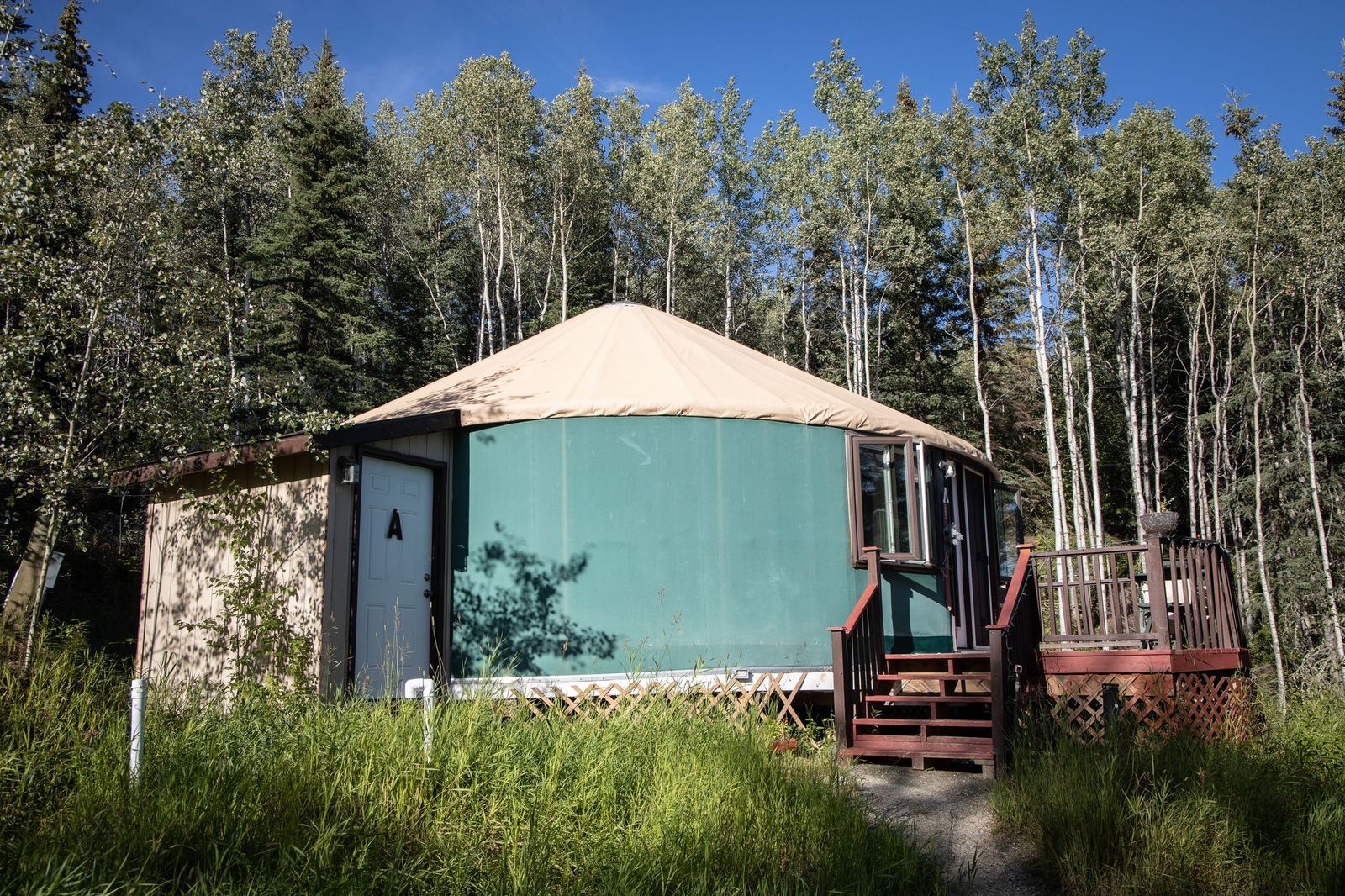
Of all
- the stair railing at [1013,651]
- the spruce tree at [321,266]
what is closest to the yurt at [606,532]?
the stair railing at [1013,651]

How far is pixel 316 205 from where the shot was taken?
17.1 m

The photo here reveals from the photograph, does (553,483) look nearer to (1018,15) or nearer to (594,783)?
(594,783)

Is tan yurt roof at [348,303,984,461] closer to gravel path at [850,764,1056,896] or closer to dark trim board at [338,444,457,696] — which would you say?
dark trim board at [338,444,457,696]

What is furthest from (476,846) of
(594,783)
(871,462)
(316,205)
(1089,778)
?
(316,205)

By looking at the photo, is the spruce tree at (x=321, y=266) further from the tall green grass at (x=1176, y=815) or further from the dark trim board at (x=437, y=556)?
the tall green grass at (x=1176, y=815)

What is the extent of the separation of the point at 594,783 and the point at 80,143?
4756mm

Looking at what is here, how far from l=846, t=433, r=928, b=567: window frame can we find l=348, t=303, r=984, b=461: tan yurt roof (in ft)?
0.37

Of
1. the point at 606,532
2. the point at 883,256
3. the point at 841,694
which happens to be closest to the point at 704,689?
the point at 841,694

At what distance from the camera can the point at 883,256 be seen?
19016 mm

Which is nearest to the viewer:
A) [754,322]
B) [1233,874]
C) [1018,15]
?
[1233,874]

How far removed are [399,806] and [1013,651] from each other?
13.4 ft

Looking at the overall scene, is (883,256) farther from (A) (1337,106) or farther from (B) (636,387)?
(B) (636,387)

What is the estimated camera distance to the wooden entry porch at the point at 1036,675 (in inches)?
220

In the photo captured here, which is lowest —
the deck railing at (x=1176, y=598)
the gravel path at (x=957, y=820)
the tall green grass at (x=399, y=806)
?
the gravel path at (x=957, y=820)
